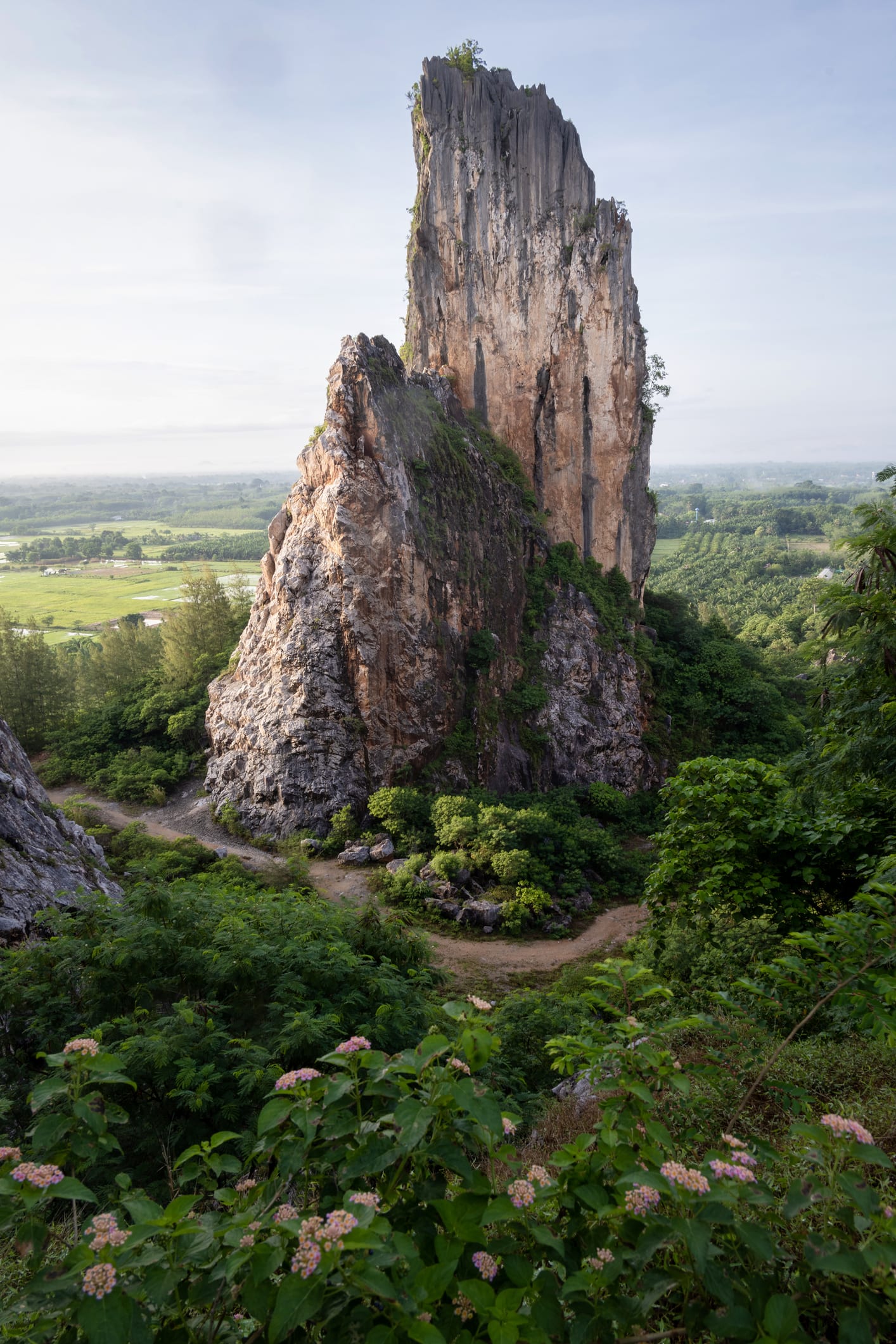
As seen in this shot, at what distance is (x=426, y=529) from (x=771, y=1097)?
72.7ft

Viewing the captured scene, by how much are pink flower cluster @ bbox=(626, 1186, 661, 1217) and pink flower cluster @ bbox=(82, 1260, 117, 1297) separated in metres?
1.32

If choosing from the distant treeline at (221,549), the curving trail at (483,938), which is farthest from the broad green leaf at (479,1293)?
the distant treeline at (221,549)

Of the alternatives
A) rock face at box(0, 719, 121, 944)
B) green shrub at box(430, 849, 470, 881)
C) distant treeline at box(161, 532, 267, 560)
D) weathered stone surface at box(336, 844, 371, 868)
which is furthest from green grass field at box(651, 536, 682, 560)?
rock face at box(0, 719, 121, 944)

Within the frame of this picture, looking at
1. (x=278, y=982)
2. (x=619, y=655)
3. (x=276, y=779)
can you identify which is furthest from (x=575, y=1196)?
(x=619, y=655)

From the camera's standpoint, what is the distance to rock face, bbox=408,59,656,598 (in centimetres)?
2880

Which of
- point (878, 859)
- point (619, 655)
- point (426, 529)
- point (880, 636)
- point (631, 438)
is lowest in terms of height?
point (619, 655)

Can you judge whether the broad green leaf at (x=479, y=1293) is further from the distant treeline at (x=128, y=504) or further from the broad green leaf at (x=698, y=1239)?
the distant treeline at (x=128, y=504)

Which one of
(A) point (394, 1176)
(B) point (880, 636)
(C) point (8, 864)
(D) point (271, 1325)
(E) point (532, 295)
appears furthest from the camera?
(E) point (532, 295)

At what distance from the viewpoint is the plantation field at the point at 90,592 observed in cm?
5047

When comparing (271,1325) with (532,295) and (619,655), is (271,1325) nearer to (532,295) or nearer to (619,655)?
(619,655)

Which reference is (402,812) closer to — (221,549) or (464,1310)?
(464,1310)

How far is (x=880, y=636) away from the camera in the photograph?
6.75 m

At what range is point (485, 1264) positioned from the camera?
69.4 inches

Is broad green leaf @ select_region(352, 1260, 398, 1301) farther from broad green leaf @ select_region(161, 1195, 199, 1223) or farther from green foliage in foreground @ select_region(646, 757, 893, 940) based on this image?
green foliage in foreground @ select_region(646, 757, 893, 940)
